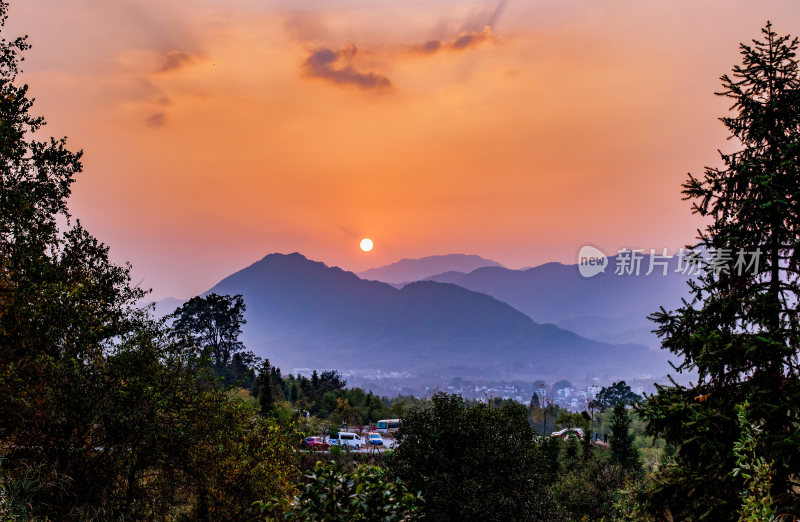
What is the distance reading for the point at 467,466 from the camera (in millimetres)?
12664

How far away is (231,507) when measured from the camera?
10656 millimetres

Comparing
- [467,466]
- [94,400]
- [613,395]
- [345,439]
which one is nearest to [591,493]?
[467,466]

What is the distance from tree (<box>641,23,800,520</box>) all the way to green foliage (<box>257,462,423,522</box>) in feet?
21.6

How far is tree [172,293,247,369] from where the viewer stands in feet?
200

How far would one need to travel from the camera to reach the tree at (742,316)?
27.3ft

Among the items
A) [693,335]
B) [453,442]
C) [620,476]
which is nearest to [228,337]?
[620,476]

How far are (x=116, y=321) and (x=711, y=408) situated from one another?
11.0 m

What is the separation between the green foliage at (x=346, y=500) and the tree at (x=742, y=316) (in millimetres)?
6575

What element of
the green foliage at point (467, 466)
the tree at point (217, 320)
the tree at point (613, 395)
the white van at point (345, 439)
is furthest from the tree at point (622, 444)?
the tree at point (613, 395)

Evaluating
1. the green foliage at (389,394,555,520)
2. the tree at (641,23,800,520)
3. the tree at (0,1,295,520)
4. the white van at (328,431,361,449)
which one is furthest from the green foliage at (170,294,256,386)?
the tree at (641,23,800,520)

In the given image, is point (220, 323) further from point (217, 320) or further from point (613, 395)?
point (613, 395)

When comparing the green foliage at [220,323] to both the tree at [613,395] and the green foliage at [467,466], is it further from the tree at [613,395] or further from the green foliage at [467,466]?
the tree at [613,395]

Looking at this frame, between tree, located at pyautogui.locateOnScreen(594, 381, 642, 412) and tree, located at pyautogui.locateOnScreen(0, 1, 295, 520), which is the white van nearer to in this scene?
tree, located at pyautogui.locateOnScreen(0, 1, 295, 520)

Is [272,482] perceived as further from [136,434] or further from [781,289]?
[781,289]
